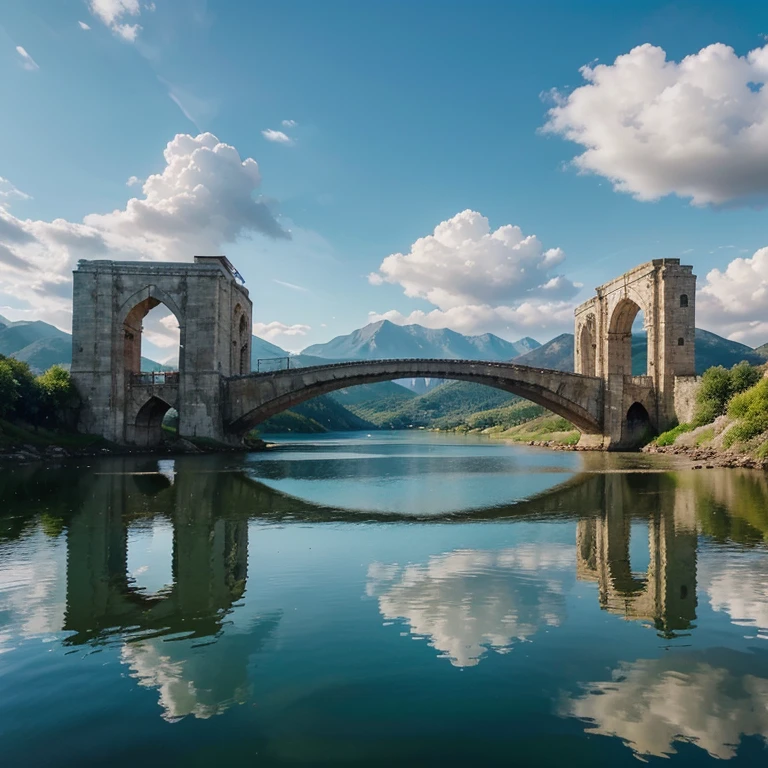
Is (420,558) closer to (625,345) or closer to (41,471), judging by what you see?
(41,471)

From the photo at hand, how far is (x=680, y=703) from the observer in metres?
→ 6.52

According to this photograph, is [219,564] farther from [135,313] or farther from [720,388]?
[135,313]

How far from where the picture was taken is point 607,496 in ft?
75.4

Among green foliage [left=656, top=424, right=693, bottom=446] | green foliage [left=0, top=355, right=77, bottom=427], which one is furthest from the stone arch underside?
green foliage [left=656, top=424, right=693, bottom=446]

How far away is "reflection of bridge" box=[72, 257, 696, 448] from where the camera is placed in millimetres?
49938

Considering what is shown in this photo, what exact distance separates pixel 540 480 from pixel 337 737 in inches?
995

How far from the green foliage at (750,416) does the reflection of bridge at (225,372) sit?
Result: 34.6 ft

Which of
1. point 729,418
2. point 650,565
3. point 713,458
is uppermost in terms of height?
point 729,418

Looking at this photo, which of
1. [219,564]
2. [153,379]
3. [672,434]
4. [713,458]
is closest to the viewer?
[219,564]

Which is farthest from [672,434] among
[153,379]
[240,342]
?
[153,379]

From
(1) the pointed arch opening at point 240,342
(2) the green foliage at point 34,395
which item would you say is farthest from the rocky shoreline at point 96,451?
(1) the pointed arch opening at point 240,342

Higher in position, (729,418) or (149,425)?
(729,418)

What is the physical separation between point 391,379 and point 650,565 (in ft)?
133

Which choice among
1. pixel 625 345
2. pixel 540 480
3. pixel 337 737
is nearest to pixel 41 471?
pixel 540 480
